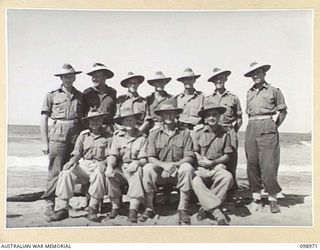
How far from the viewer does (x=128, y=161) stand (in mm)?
1071

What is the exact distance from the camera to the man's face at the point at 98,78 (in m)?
1.07

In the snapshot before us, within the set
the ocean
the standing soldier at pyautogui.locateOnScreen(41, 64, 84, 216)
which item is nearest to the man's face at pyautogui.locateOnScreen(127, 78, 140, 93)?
the standing soldier at pyautogui.locateOnScreen(41, 64, 84, 216)

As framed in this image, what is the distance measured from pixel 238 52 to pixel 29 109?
447mm

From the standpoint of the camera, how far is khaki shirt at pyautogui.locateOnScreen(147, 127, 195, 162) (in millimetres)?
1069

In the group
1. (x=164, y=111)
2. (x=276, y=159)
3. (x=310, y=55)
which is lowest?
(x=276, y=159)

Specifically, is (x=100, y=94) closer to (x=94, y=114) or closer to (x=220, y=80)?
(x=94, y=114)

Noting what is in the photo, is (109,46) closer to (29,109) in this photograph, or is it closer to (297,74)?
(29,109)

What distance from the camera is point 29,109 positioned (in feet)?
3.48

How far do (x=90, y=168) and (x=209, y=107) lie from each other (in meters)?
0.28

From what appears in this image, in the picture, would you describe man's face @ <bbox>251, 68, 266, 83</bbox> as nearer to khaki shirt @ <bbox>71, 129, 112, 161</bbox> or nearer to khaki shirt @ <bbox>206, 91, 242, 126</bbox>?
khaki shirt @ <bbox>206, 91, 242, 126</bbox>

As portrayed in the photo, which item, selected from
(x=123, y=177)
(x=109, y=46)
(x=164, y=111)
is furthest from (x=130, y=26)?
(x=123, y=177)

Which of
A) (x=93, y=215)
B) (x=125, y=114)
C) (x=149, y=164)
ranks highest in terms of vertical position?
(x=125, y=114)

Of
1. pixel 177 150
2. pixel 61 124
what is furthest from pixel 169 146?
pixel 61 124

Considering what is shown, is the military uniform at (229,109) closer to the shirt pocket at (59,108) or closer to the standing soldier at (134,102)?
the standing soldier at (134,102)
